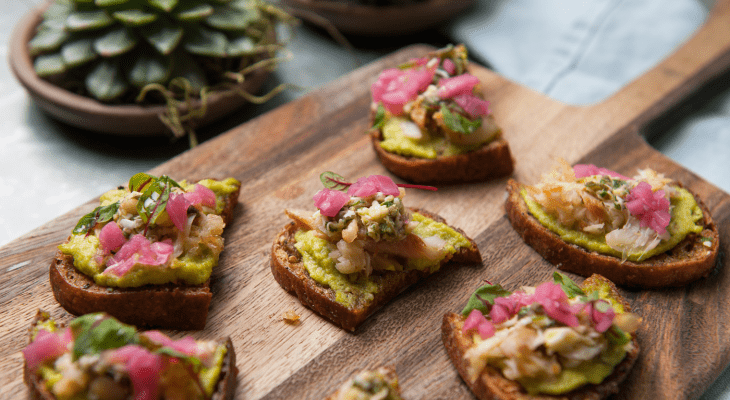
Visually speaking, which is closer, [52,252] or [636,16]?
[52,252]

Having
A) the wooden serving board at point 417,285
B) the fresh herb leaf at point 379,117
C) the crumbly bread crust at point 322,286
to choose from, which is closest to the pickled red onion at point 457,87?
the fresh herb leaf at point 379,117

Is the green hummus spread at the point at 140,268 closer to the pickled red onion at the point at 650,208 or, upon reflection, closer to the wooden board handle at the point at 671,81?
the pickled red onion at the point at 650,208

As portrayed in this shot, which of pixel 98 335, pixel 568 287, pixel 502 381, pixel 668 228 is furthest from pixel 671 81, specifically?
pixel 98 335

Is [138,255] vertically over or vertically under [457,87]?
under

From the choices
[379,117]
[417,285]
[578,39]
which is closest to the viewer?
[417,285]

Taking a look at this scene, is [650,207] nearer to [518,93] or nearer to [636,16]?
[518,93]

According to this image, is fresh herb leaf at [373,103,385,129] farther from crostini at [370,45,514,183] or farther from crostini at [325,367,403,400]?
crostini at [325,367,403,400]

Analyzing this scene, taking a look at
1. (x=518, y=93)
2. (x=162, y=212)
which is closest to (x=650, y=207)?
(x=518, y=93)

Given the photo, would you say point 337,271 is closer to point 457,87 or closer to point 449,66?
point 457,87
